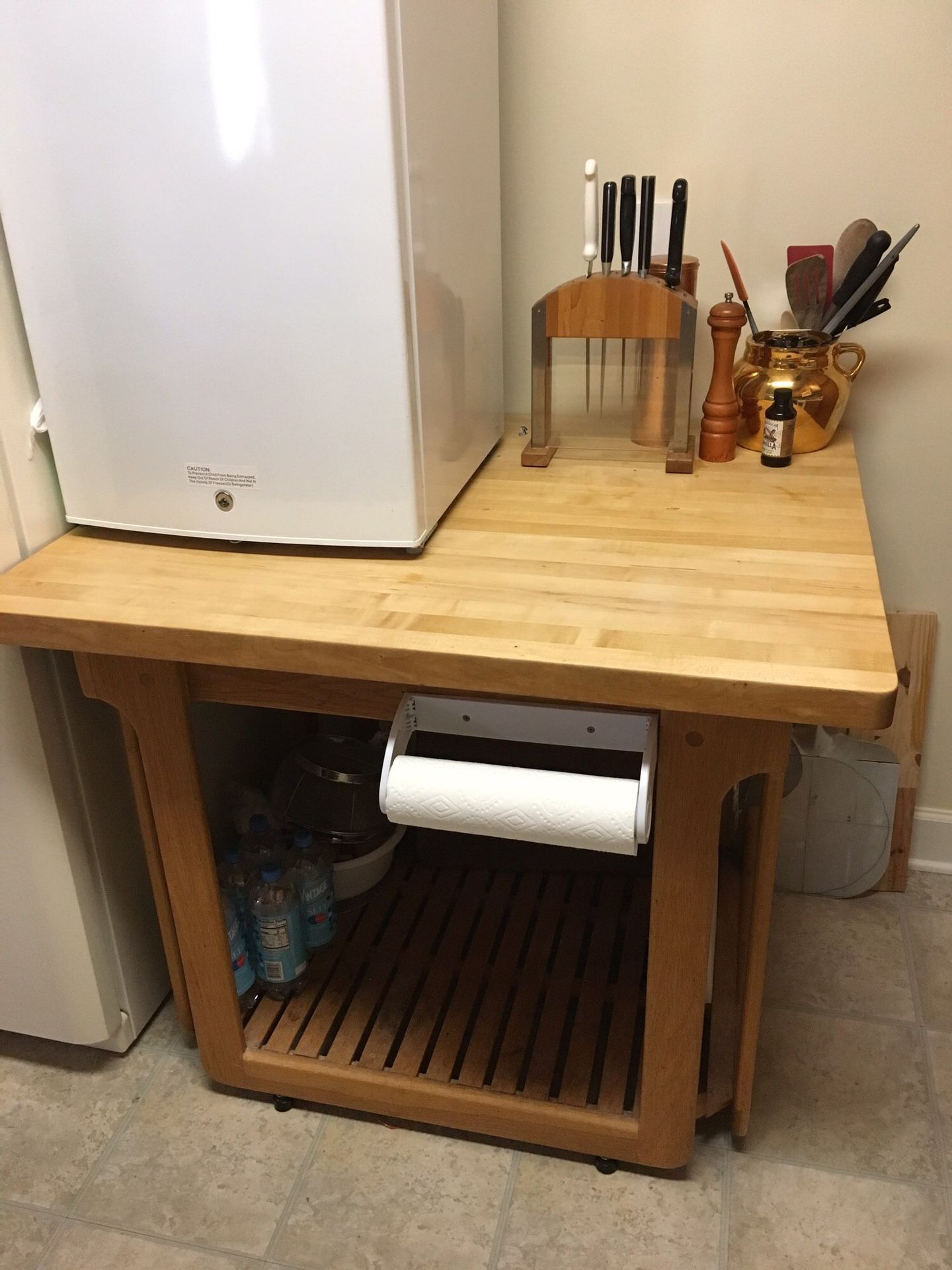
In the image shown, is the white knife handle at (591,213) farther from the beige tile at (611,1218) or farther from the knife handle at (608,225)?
the beige tile at (611,1218)

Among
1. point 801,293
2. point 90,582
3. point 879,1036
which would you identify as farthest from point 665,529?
point 879,1036

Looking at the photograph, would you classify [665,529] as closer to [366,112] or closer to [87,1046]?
[366,112]

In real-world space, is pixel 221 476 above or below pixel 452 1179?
above

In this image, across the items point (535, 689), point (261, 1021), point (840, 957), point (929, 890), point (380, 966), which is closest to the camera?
point (535, 689)

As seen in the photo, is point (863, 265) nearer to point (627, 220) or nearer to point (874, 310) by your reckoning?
point (874, 310)

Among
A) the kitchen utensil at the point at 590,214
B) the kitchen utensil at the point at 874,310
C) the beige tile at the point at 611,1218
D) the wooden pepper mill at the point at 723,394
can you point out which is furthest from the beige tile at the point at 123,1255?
the kitchen utensil at the point at 874,310

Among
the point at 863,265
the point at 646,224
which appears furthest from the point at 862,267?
the point at 646,224

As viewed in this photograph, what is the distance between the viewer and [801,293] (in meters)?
1.30

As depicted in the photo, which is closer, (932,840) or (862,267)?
(862,267)

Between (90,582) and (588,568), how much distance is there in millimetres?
509

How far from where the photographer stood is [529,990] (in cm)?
144

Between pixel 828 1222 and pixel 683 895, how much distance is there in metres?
0.51

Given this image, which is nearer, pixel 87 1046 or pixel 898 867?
pixel 87 1046

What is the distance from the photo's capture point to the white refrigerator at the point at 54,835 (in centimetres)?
113
